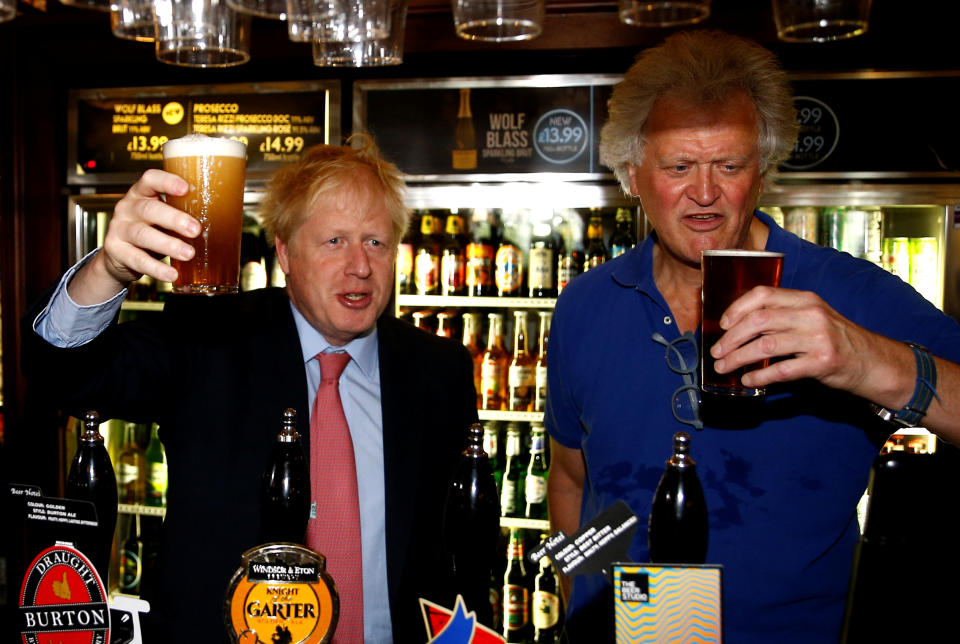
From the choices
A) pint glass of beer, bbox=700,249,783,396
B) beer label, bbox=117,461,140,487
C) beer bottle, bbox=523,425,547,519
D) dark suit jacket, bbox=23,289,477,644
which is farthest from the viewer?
beer label, bbox=117,461,140,487

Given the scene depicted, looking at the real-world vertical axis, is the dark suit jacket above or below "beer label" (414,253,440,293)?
below

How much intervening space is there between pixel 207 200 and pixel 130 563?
2960 mm

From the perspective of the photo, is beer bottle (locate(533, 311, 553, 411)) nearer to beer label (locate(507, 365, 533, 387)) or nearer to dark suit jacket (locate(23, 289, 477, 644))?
beer label (locate(507, 365, 533, 387))

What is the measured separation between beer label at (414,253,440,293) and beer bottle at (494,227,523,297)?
0.86ft

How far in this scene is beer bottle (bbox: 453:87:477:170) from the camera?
3.11 meters

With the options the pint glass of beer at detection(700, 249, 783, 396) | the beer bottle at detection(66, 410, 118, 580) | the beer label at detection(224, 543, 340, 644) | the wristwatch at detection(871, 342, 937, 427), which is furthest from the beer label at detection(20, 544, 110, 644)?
the wristwatch at detection(871, 342, 937, 427)

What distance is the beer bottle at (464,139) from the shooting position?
311 centimetres

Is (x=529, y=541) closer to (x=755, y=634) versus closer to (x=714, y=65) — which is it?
(x=755, y=634)

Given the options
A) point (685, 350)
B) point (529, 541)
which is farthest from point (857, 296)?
point (529, 541)

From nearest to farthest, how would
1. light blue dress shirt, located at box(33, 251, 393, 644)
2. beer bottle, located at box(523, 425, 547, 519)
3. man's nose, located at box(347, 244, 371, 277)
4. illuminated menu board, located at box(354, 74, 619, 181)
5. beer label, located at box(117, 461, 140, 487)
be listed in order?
light blue dress shirt, located at box(33, 251, 393, 644), man's nose, located at box(347, 244, 371, 277), illuminated menu board, located at box(354, 74, 619, 181), beer bottle, located at box(523, 425, 547, 519), beer label, located at box(117, 461, 140, 487)

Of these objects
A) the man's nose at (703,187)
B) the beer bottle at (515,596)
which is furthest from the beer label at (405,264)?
the man's nose at (703,187)

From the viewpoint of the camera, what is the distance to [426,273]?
3.33m

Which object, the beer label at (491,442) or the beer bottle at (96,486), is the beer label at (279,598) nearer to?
the beer bottle at (96,486)

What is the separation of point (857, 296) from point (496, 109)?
1.89 m
